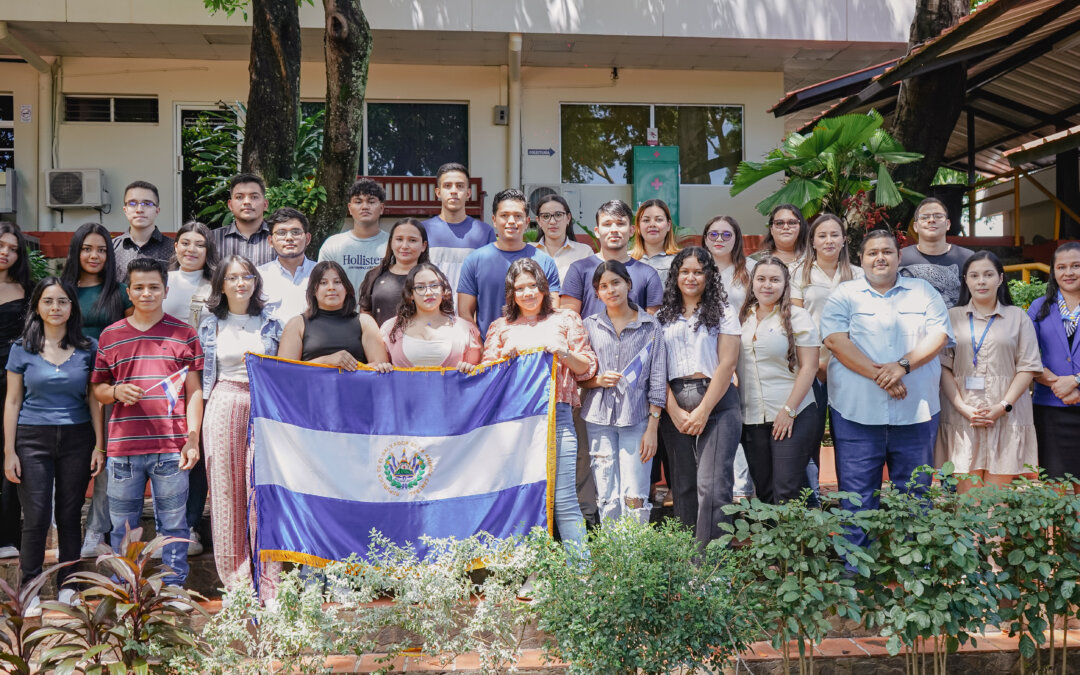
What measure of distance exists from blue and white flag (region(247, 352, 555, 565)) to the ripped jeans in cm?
27

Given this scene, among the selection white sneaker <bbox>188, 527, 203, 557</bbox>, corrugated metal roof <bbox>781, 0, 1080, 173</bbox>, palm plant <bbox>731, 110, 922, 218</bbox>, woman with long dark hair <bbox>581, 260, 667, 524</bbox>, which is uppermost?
corrugated metal roof <bbox>781, 0, 1080, 173</bbox>

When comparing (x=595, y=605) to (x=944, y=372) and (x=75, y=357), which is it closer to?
(x=944, y=372)

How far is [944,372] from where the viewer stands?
16.7 ft

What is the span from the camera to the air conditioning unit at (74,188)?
11969mm

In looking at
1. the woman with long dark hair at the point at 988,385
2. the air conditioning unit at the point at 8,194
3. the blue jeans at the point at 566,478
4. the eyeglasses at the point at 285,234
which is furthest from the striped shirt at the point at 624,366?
the air conditioning unit at the point at 8,194

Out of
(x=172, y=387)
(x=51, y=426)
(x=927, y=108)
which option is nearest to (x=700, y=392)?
(x=172, y=387)

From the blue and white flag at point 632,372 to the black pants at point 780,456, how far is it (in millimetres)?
642

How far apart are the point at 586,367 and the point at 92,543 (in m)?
2.84

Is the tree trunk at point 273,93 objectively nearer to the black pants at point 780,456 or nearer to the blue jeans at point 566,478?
the blue jeans at point 566,478

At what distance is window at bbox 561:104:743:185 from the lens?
1316 centimetres

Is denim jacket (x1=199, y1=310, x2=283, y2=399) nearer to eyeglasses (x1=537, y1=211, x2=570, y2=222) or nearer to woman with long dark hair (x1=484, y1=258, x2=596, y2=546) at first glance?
woman with long dark hair (x1=484, y1=258, x2=596, y2=546)

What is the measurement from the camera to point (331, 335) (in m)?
4.83

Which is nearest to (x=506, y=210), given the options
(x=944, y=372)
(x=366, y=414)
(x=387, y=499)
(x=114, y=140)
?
(x=366, y=414)

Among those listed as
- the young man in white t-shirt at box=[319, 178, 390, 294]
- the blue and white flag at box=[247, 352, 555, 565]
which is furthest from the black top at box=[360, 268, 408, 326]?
the blue and white flag at box=[247, 352, 555, 565]
